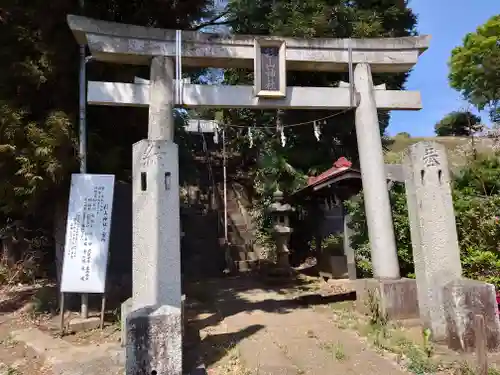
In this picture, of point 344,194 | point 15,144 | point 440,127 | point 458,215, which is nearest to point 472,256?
point 458,215

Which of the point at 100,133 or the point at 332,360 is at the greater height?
the point at 100,133

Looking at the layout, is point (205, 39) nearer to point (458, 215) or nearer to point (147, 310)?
point (147, 310)

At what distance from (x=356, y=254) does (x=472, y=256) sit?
318 cm

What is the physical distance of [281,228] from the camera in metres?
11.4

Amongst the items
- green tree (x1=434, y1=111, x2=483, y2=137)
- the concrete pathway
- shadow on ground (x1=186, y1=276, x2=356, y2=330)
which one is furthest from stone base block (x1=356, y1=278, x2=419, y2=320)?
green tree (x1=434, y1=111, x2=483, y2=137)

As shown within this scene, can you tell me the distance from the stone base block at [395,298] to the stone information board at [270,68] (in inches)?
156

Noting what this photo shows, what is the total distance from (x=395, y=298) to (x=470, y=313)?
1.57 meters

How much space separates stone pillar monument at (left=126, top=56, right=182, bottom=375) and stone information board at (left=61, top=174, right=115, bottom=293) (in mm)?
2150

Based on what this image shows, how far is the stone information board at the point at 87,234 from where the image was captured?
633 centimetres

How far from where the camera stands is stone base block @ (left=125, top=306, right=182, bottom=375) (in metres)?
3.88

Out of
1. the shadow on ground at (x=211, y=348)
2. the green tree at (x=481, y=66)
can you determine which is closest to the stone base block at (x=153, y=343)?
the shadow on ground at (x=211, y=348)

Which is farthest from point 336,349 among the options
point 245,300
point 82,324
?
point 82,324

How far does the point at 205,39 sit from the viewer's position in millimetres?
7285

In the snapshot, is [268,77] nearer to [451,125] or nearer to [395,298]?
[395,298]
